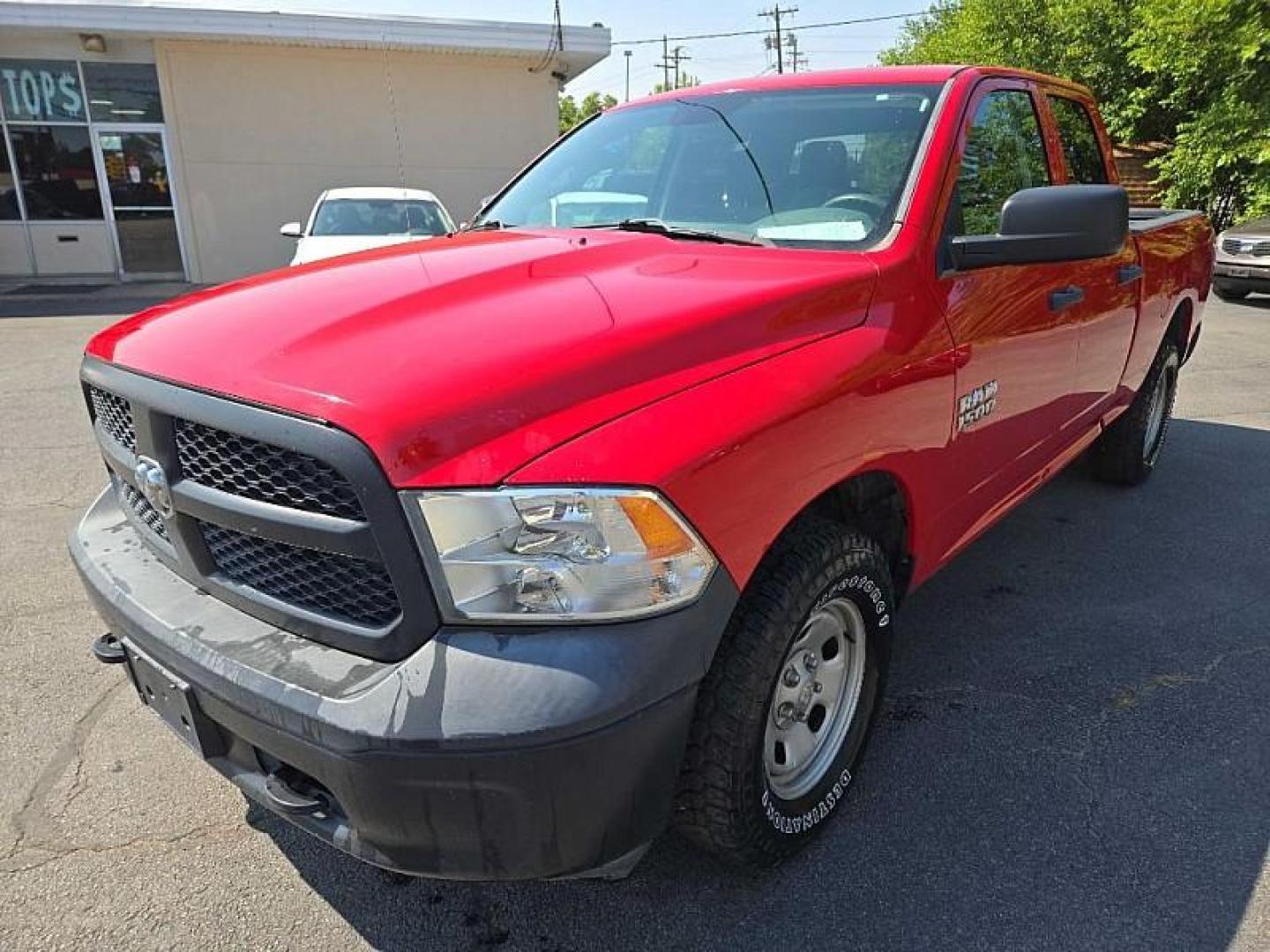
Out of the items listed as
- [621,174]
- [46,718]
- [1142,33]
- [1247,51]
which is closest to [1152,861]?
[621,174]

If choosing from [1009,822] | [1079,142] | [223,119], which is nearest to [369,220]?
[223,119]

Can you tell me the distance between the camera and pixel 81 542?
7.64ft

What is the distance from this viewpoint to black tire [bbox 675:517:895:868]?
1.87 metres

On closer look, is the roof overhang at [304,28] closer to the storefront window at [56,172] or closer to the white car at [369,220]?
the storefront window at [56,172]

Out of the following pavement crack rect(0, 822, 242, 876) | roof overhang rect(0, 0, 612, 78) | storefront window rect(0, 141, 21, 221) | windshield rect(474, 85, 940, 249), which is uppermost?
roof overhang rect(0, 0, 612, 78)

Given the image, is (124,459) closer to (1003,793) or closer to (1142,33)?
(1003,793)

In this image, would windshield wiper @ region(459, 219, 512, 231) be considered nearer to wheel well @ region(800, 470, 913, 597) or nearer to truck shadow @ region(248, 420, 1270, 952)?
wheel well @ region(800, 470, 913, 597)

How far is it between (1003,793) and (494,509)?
177 cm

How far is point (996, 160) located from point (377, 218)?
28.4 feet

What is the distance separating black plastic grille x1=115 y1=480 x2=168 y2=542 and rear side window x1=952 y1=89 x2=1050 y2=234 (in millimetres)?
2225

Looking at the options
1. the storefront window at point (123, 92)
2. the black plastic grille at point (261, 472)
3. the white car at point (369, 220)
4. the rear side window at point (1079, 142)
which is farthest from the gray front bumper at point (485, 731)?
the storefront window at point (123, 92)

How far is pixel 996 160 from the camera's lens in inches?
120

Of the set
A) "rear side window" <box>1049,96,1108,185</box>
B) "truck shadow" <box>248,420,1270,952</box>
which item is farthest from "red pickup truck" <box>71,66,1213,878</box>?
"rear side window" <box>1049,96,1108,185</box>

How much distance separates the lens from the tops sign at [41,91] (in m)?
14.6
